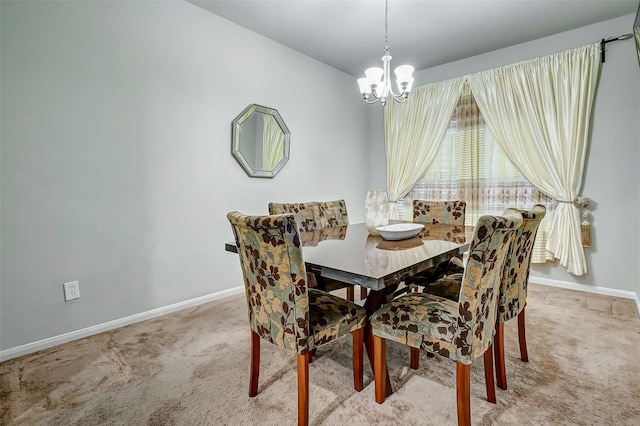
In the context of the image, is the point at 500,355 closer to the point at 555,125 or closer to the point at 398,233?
the point at 398,233

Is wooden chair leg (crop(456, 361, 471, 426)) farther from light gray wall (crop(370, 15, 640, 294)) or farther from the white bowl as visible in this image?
light gray wall (crop(370, 15, 640, 294))

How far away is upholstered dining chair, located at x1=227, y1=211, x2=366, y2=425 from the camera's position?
1.21m

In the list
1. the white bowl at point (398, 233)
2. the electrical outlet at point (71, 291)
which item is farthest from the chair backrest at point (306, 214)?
the electrical outlet at point (71, 291)

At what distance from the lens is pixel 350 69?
414 centimetres

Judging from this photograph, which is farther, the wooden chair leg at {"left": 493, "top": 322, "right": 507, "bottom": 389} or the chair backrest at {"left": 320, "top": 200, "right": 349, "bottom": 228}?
the chair backrest at {"left": 320, "top": 200, "right": 349, "bottom": 228}

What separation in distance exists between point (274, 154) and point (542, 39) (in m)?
2.97

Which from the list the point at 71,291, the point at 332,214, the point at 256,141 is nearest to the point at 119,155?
the point at 71,291

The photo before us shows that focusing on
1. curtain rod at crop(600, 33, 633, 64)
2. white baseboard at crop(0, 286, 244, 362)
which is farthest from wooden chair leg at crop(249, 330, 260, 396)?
curtain rod at crop(600, 33, 633, 64)

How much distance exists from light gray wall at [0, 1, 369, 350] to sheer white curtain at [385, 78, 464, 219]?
1.60m

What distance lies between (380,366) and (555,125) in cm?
307

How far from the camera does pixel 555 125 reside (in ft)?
10.4

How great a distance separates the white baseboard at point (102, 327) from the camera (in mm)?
1981

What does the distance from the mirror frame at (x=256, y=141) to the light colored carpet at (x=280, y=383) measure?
5.04 feet

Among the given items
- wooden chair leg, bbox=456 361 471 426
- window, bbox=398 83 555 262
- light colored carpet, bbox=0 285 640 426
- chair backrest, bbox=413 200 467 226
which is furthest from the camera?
window, bbox=398 83 555 262
